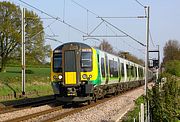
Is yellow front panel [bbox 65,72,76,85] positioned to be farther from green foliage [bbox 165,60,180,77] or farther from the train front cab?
green foliage [bbox 165,60,180,77]

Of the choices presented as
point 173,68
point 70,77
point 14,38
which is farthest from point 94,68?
point 173,68

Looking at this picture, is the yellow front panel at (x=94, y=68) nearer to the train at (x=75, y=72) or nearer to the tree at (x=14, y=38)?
the train at (x=75, y=72)

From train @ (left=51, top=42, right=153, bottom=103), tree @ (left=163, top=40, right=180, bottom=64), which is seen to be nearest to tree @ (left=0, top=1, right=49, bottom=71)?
train @ (left=51, top=42, right=153, bottom=103)

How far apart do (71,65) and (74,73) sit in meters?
0.50

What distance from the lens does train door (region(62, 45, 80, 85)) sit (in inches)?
907

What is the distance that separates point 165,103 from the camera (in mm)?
15984

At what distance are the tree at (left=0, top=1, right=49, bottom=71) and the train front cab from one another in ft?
95.2

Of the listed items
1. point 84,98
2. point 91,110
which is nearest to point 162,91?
point 91,110

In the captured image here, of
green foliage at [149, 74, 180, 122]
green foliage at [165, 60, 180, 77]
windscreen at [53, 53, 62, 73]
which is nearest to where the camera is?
green foliage at [149, 74, 180, 122]

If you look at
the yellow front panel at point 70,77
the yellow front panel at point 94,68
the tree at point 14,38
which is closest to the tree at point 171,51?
the tree at point 14,38

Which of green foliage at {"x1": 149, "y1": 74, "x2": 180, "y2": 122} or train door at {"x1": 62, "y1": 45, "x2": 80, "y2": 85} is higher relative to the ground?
train door at {"x1": 62, "y1": 45, "x2": 80, "y2": 85}

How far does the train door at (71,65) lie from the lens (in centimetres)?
2303

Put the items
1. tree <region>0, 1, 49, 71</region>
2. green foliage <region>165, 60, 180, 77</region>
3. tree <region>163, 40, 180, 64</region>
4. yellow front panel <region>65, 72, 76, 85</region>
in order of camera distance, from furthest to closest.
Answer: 1. tree <region>163, 40, 180, 64</region>
2. green foliage <region>165, 60, 180, 77</region>
3. tree <region>0, 1, 49, 71</region>
4. yellow front panel <region>65, 72, 76, 85</region>

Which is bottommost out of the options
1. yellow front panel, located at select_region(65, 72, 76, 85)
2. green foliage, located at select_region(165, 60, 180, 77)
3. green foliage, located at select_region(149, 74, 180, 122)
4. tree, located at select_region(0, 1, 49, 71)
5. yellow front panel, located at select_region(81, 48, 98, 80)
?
green foliage, located at select_region(149, 74, 180, 122)
